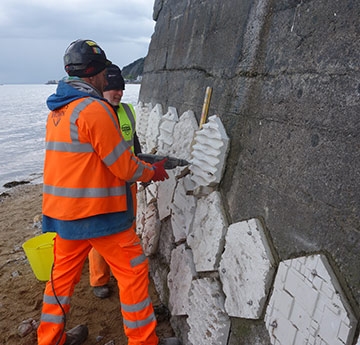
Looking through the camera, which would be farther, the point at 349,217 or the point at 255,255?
the point at 255,255

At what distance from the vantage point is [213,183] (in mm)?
2109

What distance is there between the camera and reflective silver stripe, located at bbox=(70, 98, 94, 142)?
183 centimetres

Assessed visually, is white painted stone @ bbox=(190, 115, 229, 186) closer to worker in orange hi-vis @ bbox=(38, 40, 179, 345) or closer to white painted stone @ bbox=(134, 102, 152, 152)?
worker in orange hi-vis @ bbox=(38, 40, 179, 345)

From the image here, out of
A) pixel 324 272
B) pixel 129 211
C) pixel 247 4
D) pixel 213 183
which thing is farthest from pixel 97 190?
pixel 247 4

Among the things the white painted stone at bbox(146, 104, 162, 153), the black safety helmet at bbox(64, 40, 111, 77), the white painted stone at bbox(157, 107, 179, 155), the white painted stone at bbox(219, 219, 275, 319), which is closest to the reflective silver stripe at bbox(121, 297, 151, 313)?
the white painted stone at bbox(219, 219, 275, 319)

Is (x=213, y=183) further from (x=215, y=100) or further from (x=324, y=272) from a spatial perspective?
(x=324, y=272)

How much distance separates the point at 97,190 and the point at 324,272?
1313 mm

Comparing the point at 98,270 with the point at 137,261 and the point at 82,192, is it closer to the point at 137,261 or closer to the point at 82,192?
the point at 137,261

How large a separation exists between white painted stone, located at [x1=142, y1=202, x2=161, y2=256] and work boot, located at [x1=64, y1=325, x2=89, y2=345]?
0.95 meters

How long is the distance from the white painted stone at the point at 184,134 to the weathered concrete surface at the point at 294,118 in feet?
0.94

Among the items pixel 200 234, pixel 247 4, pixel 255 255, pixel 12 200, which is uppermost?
pixel 247 4

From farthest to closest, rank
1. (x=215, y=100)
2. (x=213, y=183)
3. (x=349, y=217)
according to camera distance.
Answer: (x=215, y=100), (x=213, y=183), (x=349, y=217)

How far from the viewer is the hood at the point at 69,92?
6.28 ft

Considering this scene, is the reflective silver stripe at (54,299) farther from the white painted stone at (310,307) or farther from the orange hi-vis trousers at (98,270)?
the white painted stone at (310,307)
